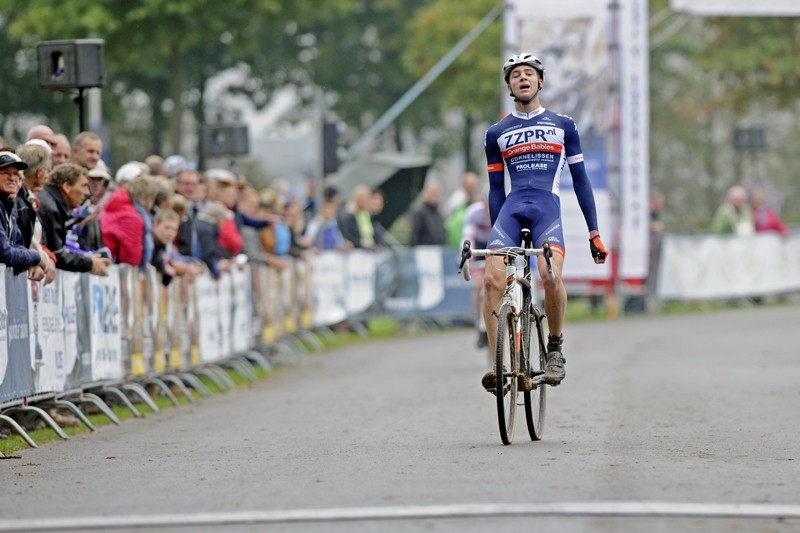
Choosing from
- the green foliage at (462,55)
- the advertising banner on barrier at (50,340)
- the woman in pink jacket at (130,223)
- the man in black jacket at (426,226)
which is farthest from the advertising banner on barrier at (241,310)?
the green foliage at (462,55)

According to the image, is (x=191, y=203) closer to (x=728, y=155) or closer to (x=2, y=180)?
(x=2, y=180)

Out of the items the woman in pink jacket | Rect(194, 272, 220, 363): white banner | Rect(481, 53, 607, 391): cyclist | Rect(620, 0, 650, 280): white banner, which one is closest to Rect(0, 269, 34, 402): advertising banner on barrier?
the woman in pink jacket

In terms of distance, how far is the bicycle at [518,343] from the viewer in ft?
33.8

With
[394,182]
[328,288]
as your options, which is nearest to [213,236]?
[328,288]

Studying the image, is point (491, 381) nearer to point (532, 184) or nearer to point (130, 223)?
point (532, 184)

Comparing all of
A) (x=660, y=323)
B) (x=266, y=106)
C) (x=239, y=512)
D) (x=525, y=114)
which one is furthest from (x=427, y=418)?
(x=266, y=106)

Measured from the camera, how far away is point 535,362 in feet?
35.9

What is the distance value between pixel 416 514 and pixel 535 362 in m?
3.61

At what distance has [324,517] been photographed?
7.43m

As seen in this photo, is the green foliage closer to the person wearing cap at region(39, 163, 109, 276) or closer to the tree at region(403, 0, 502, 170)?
the tree at region(403, 0, 502, 170)

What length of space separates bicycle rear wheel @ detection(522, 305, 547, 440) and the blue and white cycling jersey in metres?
0.45

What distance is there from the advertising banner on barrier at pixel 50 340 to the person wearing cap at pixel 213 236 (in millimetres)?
4597

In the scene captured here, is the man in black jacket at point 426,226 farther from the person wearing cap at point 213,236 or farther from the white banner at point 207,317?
the white banner at point 207,317

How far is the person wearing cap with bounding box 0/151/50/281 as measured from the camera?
1130 centimetres
